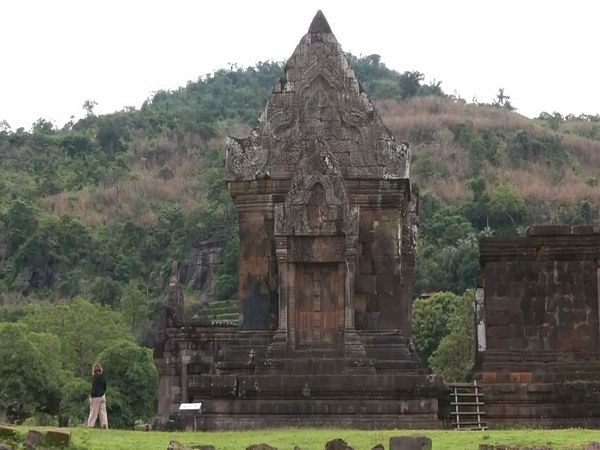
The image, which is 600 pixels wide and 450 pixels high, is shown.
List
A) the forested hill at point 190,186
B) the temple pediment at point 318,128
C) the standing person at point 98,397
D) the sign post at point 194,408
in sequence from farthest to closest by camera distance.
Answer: the forested hill at point 190,186 → the temple pediment at point 318,128 → the sign post at point 194,408 → the standing person at point 98,397

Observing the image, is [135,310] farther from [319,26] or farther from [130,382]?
[319,26]

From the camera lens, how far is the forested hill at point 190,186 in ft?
338

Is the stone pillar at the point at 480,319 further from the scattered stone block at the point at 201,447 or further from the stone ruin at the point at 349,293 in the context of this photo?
the scattered stone block at the point at 201,447

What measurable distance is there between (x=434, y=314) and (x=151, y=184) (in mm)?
89624

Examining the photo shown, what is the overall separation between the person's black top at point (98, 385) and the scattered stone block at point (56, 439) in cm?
620

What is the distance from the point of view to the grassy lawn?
19422mm

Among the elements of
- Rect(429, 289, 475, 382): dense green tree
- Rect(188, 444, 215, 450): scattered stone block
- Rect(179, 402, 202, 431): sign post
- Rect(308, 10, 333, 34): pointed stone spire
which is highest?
Rect(308, 10, 333, 34): pointed stone spire

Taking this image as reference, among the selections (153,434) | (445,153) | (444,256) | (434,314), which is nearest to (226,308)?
(444,256)

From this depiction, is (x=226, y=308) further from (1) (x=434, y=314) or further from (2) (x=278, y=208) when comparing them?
(2) (x=278, y=208)

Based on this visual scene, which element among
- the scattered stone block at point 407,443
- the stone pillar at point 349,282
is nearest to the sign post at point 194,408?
the stone pillar at point 349,282

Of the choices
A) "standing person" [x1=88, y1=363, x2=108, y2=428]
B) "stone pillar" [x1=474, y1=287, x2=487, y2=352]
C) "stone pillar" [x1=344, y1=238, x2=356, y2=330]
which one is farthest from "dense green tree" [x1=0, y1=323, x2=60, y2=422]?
"standing person" [x1=88, y1=363, x2=108, y2=428]

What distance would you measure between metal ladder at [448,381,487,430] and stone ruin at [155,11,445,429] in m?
0.74

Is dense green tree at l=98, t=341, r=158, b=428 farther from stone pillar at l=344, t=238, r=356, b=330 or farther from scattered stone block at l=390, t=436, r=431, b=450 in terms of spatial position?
scattered stone block at l=390, t=436, r=431, b=450

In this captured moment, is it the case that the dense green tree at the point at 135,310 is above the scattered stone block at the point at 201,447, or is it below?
above
